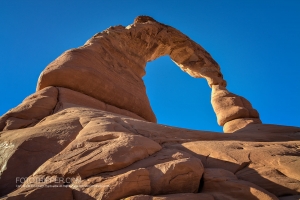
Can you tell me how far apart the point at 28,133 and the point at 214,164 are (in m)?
3.32

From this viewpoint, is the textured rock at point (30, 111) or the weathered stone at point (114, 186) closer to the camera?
the weathered stone at point (114, 186)

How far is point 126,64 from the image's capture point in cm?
1055

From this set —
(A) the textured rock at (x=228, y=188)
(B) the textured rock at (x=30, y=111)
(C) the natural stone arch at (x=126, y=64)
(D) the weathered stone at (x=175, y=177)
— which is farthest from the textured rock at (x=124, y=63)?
(A) the textured rock at (x=228, y=188)

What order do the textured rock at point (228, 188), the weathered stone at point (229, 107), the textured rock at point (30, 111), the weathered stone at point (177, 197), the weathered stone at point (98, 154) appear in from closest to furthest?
the weathered stone at point (177, 197), the textured rock at point (228, 188), the weathered stone at point (98, 154), the textured rock at point (30, 111), the weathered stone at point (229, 107)

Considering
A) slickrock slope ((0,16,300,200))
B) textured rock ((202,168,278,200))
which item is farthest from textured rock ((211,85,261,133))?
textured rock ((202,168,278,200))

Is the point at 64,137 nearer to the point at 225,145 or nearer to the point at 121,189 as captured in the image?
the point at 121,189

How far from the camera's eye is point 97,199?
2.24 m

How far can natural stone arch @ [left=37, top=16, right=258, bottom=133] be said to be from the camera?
723 centimetres

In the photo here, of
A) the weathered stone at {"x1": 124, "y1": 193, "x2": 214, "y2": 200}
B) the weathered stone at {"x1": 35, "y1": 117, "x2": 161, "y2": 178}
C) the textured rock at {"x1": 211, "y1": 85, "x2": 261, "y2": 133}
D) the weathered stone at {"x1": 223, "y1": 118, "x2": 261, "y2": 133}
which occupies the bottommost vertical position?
the weathered stone at {"x1": 124, "y1": 193, "x2": 214, "y2": 200}

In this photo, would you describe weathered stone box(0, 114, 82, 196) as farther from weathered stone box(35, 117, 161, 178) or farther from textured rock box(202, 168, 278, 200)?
textured rock box(202, 168, 278, 200)

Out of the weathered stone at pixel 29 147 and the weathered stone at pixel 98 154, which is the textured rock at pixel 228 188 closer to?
the weathered stone at pixel 98 154

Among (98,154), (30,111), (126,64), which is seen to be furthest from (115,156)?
(126,64)

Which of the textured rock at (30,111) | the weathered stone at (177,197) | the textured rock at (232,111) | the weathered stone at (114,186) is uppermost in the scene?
the textured rock at (232,111)

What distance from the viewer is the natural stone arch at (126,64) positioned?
7234mm
